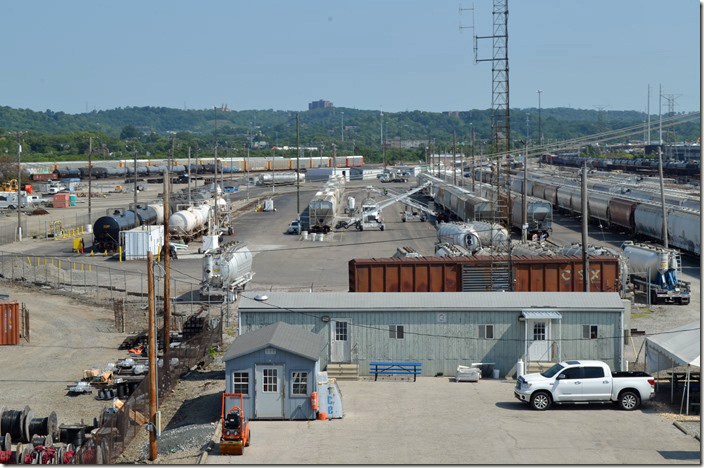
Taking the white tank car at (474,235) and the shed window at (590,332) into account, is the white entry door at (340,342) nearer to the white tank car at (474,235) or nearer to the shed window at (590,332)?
the shed window at (590,332)

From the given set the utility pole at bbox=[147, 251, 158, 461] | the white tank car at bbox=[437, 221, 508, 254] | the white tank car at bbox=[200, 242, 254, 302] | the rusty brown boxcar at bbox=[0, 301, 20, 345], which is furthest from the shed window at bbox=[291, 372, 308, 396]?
the white tank car at bbox=[437, 221, 508, 254]

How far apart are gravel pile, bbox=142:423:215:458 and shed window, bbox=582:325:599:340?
12530 millimetres

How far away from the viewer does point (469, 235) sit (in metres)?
54.2

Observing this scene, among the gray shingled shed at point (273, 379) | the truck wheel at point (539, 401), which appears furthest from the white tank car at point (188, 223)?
the truck wheel at point (539, 401)

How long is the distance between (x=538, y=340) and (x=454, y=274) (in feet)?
28.9

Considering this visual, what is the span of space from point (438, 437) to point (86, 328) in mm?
20861

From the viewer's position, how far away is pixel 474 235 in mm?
54344

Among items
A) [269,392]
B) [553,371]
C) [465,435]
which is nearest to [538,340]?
[553,371]

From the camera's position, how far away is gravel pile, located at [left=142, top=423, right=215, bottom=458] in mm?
22688

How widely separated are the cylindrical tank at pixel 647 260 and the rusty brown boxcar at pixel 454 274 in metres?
6.46

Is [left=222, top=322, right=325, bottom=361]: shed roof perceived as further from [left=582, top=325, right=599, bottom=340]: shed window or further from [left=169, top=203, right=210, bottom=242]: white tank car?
[left=169, top=203, right=210, bottom=242]: white tank car

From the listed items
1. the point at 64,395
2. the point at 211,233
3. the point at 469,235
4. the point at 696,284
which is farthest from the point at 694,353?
the point at 211,233

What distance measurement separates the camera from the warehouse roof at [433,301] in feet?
99.2

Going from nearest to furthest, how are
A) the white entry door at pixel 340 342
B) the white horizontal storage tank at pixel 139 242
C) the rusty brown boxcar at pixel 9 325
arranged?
the white entry door at pixel 340 342 < the rusty brown boxcar at pixel 9 325 < the white horizontal storage tank at pixel 139 242
